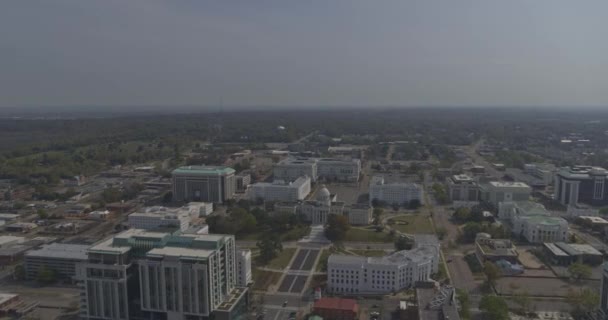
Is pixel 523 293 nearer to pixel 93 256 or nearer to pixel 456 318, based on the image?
pixel 456 318

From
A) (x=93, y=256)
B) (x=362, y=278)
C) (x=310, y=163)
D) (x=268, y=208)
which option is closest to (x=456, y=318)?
(x=362, y=278)

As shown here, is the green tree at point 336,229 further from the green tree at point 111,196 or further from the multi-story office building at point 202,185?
the green tree at point 111,196

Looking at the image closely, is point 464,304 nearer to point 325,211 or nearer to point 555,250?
point 555,250

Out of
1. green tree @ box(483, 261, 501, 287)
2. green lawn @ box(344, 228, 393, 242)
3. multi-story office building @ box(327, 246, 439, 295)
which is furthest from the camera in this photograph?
green lawn @ box(344, 228, 393, 242)

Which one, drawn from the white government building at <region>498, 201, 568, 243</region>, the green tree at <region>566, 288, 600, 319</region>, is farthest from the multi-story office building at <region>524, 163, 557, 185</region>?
the green tree at <region>566, 288, 600, 319</region>

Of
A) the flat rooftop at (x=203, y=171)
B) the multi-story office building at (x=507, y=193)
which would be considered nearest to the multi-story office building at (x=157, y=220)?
the flat rooftop at (x=203, y=171)

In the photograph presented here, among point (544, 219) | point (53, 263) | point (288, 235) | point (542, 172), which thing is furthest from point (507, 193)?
point (53, 263)

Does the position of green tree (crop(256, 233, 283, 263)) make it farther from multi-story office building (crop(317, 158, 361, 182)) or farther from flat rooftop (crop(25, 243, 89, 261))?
multi-story office building (crop(317, 158, 361, 182))
